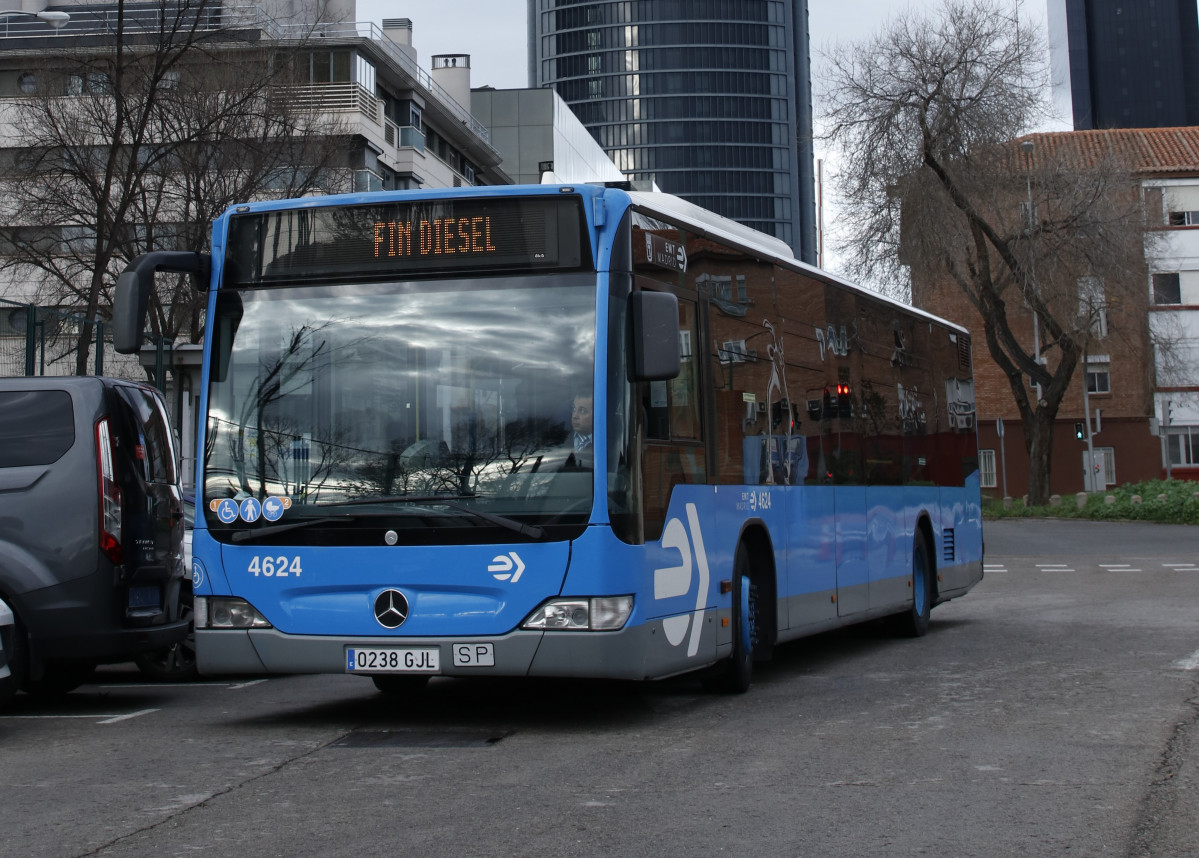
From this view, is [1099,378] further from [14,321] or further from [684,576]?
[684,576]

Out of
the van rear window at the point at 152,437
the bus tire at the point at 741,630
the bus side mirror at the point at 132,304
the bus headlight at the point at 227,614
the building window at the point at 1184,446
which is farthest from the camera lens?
the building window at the point at 1184,446

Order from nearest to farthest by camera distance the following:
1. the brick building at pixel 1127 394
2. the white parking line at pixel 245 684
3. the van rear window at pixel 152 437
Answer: the van rear window at pixel 152 437
the white parking line at pixel 245 684
the brick building at pixel 1127 394

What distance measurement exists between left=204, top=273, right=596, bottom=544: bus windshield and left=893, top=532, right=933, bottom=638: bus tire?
22.4ft

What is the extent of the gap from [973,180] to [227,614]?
35943 mm

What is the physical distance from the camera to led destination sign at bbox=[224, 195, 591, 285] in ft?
27.4

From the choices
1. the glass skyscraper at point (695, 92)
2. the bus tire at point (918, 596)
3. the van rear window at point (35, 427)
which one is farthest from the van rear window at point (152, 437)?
the glass skyscraper at point (695, 92)

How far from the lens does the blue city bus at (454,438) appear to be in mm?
8031

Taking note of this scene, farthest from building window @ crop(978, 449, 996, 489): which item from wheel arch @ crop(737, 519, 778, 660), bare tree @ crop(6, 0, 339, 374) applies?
wheel arch @ crop(737, 519, 778, 660)

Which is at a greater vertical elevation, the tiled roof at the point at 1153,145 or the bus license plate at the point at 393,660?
the tiled roof at the point at 1153,145

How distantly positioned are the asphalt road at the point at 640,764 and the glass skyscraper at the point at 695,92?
15774cm

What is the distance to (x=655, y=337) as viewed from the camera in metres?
8.16

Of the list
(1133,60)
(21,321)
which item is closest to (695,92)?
(1133,60)

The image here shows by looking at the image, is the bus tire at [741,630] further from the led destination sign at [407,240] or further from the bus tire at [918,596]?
the bus tire at [918,596]

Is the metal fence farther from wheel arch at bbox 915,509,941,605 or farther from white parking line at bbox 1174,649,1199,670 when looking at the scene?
white parking line at bbox 1174,649,1199,670
